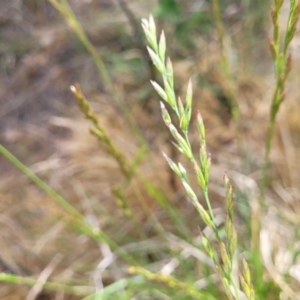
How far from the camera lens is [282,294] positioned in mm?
724

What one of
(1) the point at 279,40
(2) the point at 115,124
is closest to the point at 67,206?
(1) the point at 279,40

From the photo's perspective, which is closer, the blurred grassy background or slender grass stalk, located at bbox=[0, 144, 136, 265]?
slender grass stalk, located at bbox=[0, 144, 136, 265]

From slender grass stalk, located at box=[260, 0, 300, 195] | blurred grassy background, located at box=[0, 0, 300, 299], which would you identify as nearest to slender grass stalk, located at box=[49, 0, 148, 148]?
blurred grassy background, located at box=[0, 0, 300, 299]

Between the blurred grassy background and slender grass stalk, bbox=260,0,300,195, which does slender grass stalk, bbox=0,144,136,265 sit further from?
slender grass stalk, bbox=260,0,300,195

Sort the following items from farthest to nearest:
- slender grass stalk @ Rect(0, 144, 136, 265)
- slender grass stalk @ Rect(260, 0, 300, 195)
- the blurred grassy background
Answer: the blurred grassy background
slender grass stalk @ Rect(0, 144, 136, 265)
slender grass stalk @ Rect(260, 0, 300, 195)

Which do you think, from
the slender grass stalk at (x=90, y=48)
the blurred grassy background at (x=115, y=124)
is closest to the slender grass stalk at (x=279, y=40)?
the slender grass stalk at (x=90, y=48)

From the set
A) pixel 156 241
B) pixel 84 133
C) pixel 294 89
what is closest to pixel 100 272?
pixel 156 241

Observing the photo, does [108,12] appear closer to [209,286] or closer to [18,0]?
[18,0]

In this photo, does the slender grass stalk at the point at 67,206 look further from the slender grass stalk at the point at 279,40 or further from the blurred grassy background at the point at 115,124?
the slender grass stalk at the point at 279,40

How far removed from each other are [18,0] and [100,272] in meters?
1.32

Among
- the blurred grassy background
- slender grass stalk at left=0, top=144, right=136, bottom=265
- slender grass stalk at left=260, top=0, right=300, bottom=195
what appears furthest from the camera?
the blurred grassy background

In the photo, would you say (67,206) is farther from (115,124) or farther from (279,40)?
(115,124)

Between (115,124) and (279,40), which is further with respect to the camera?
(115,124)

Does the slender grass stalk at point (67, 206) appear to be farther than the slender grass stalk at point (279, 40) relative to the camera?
Yes
